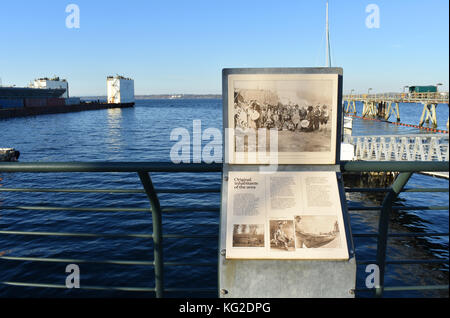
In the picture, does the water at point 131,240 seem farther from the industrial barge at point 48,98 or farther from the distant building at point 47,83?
the distant building at point 47,83

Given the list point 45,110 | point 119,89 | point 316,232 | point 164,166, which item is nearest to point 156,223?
point 164,166

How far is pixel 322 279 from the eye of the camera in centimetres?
215

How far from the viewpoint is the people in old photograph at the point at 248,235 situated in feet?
7.02

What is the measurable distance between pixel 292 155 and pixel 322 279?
0.81 metres

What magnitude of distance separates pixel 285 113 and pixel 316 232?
0.80m

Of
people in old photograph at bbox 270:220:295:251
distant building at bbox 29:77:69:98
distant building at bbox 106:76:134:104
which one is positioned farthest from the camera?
distant building at bbox 106:76:134:104

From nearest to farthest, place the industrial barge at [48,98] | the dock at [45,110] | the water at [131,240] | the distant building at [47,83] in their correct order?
the water at [131,240]
the dock at [45,110]
the industrial barge at [48,98]
the distant building at [47,83]

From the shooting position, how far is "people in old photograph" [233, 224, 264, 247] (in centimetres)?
214

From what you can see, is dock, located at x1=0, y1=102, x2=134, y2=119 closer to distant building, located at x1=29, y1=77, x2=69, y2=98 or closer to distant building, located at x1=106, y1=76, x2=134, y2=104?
distant building, located at x1=106, y1=76, x2=134, y2=104

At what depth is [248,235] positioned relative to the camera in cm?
216

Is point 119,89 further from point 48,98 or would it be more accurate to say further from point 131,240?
point 131,240

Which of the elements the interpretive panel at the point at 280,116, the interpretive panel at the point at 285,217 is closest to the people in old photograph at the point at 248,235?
the interpretive panel at the point at 285,217

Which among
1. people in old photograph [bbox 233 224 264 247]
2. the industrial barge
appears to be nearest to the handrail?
people in old photograph [bbox 233 224 264 247]
